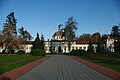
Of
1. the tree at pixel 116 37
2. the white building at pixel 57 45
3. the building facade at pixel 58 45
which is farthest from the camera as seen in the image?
the white building at pixel 57 45

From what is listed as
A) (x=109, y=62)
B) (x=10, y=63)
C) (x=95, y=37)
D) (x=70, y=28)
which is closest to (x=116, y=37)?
(x=70, y=28)

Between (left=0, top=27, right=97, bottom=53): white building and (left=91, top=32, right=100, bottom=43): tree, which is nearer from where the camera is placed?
(left=0, top=27, right=97, bottom=53): white building

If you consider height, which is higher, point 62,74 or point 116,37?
point 116,37

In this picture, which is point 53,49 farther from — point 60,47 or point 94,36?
point 94,36

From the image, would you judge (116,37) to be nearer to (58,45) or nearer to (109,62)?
(58,45)

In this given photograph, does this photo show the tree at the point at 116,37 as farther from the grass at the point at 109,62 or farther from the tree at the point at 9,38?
the grass at the point at 109,62

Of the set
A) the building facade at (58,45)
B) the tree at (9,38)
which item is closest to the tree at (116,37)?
the building facade at (58,45)

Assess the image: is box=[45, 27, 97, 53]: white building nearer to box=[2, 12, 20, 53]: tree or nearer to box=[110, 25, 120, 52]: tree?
box=[110, 25, 120, 52]: tree

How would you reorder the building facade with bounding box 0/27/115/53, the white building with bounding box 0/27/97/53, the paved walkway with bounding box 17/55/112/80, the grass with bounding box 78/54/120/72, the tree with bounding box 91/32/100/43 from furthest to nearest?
the tree with bounding box 91/32/100/43 → the white building with bounding box 0/27/97/53 → the building facade with bounding box 0/27/115/53 → the grass with bounding box 78/54/120/72 → the paved walkway with bounding box 17/55/112/80

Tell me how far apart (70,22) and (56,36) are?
1134 inches

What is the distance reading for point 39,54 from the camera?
6309 centimetres

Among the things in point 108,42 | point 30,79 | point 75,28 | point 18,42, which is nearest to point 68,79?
point 30,79

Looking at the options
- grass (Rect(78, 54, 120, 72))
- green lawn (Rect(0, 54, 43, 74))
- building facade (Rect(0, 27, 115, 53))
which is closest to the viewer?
green lawn (Rect(0, 54, 43, 74))

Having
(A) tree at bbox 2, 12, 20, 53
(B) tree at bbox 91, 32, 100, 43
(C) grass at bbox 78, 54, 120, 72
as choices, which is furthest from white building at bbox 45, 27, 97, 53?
(C) grass at bbox 78, 54, 120, 72
